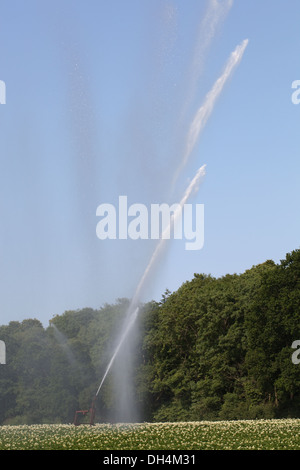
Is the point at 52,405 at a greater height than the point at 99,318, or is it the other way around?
the point at 99,318

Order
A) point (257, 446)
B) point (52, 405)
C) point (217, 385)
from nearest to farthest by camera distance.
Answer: point (257, 446), point (217, 385), point (52, 405)

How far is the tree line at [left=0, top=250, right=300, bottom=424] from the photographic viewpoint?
66.1 meters

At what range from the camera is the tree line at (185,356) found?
66.1 metres

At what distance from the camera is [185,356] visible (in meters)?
83.1

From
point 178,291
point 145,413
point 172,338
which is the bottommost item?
point 145,413

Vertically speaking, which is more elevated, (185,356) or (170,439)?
(185,356)

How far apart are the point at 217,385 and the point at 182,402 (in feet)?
26.5

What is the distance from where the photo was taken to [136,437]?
3438 centimetres

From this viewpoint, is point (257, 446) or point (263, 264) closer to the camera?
point (257, 446)

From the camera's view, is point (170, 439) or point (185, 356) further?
point (185, 356)

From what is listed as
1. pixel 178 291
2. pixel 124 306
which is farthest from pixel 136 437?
pixel 178 291

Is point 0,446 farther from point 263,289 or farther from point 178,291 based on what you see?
point 178,291

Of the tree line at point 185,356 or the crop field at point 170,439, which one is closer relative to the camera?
the crop field at point 170,439

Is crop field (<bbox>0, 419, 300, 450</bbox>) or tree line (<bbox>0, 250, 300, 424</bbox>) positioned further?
tree line (<bbox>0, 250, 300, 424</bbox>)
